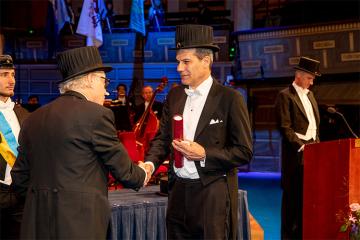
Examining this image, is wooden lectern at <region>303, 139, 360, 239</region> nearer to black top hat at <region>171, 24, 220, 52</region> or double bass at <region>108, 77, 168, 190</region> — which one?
black top hat at <region>171, 24, 220, 52</region>

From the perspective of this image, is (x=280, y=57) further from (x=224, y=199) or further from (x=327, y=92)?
(x=224, y=199)

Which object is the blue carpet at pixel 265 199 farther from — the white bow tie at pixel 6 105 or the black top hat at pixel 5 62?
the black top hat at pixel 5 62

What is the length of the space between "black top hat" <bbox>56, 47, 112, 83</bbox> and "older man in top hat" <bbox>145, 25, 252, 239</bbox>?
61cm

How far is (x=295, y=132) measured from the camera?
5.40 meters

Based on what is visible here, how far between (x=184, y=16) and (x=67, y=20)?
3.77 metres

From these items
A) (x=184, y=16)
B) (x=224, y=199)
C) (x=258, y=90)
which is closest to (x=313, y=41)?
(x=258, y=90)

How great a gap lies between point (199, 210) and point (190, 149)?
393 mm

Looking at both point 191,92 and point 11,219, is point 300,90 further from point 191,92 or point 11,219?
point 11,219

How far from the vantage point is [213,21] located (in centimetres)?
1538

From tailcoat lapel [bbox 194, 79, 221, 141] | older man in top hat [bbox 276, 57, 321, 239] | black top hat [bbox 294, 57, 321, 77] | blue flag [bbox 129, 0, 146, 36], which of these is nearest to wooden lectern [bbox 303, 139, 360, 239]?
older man in top hat [bbox 276, 57, 321, 239]

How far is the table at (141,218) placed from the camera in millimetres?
4371

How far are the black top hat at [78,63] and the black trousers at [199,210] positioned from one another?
0.90 meters

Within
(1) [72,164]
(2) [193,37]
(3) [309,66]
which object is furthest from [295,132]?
(1) [72,164]

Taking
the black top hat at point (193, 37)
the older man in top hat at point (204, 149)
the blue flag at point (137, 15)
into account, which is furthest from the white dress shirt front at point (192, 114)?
the blue flag at point (137, 15)
